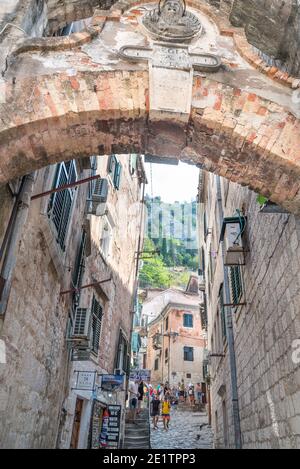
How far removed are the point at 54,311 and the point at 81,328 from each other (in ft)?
5.91

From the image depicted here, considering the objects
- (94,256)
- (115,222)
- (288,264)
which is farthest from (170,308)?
(288,264)

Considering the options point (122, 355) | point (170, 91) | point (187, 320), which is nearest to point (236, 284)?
point (170, 91)

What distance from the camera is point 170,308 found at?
37219 millimetres

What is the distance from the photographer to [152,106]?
3.96 m

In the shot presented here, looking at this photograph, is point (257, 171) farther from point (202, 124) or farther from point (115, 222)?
point (115, 222)

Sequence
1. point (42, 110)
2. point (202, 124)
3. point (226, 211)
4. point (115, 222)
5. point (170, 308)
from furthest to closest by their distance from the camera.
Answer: point (170, 308), point (115, 222), point (226, 211), point (202, 124), point (42, 110)

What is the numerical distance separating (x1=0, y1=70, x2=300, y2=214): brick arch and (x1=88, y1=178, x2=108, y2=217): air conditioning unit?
17.2 feet

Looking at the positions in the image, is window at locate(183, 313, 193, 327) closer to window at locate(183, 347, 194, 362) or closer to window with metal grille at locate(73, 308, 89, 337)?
window at locate(183, 347, 194, 362)

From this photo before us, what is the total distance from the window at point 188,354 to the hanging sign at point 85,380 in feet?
90.0

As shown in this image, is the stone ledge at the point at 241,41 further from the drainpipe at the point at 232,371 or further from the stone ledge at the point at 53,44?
the drainpipe at the point at 232,371

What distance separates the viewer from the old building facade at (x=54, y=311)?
4.64 m

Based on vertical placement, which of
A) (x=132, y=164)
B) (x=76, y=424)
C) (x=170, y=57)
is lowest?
(x=76, y=424)

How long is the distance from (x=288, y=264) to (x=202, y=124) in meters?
2.02

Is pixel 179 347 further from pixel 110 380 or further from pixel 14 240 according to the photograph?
pixel 14 240
